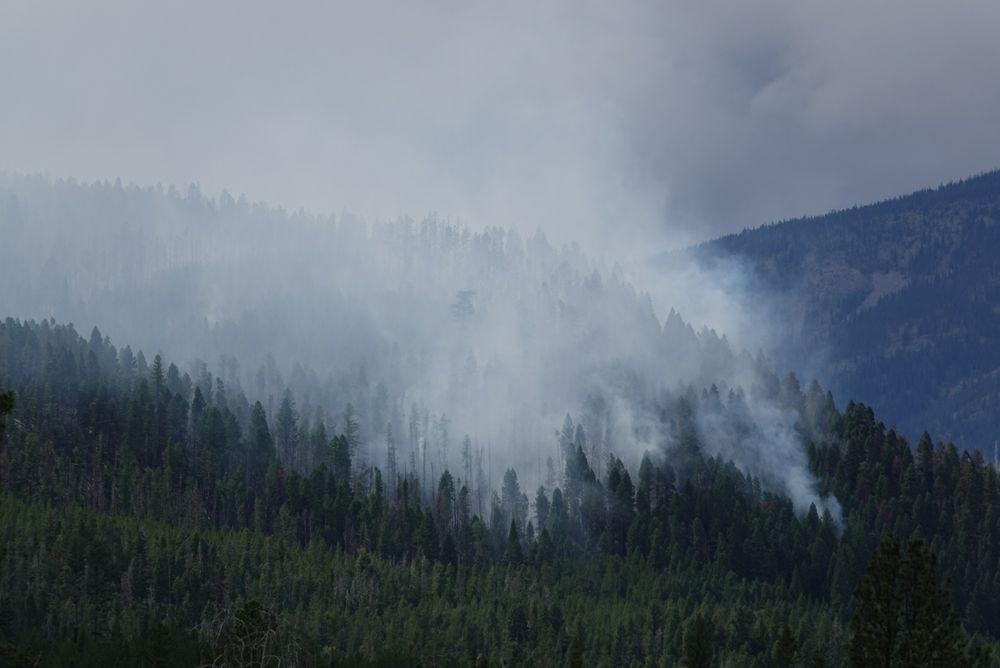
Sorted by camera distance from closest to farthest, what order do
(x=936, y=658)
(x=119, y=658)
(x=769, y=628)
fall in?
(x=936, y=658) → (x=119, y=658) → (x=769, y=628)

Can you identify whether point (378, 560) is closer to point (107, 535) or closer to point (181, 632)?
point (107, 535)

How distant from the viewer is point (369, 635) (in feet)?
510

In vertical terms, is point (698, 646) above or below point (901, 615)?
below

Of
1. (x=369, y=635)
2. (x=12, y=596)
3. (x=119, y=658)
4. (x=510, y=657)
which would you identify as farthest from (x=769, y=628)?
(x=12, y=596)

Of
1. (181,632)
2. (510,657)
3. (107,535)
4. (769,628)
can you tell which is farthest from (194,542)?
(769,628)

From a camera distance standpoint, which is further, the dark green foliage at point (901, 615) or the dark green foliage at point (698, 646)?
the dark green foliage at point (698, 646)

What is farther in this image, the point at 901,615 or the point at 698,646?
the point at 698,646

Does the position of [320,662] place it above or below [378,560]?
below

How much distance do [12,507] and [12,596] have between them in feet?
93.1

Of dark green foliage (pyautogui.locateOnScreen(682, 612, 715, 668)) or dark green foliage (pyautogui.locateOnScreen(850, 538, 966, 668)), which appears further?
dark green foliage (pyautogui.locateOnScreen(682, 612, 715, 668))

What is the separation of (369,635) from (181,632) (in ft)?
75.4

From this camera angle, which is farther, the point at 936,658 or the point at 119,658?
the point at 119,658

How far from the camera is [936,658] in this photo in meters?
75.7

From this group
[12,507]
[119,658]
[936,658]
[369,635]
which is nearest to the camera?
[936,658]
